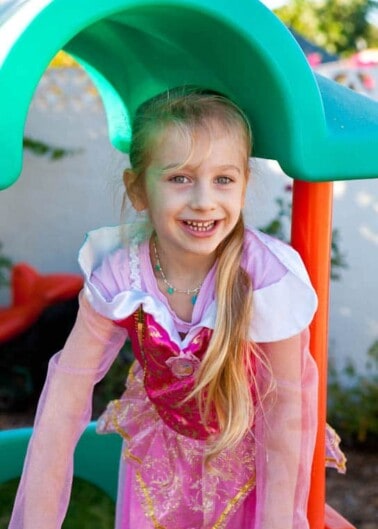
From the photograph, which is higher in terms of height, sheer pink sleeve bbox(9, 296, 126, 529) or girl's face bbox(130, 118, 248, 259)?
girl's face bbox(130, 118, 248, 259)

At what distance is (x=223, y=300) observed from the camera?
1.75 metres

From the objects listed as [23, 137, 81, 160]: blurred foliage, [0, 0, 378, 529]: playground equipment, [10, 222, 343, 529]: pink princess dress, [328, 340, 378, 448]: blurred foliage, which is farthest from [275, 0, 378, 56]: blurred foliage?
[10, 222, 343, 529]: pink princess dress

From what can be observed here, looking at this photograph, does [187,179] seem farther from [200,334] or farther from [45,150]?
[45,150]

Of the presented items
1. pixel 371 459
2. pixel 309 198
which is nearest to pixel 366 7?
pixel 371 459

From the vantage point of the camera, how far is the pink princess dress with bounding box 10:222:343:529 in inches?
69.6

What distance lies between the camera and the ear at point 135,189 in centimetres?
185

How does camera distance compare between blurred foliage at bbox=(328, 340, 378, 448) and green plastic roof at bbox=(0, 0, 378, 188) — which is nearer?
green plastic roof at bbox=(0, 0, 378, 188)

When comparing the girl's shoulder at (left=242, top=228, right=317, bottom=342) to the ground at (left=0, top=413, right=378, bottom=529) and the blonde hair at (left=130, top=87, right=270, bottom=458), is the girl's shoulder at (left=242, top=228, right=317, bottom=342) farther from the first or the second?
the ground at (left=0, top=413, right=378, bottom=529)

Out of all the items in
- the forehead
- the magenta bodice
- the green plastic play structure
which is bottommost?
the green plastic play structure

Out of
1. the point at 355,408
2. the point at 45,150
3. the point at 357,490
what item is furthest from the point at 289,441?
the point at 45,150

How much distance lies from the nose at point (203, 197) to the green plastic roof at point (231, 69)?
157mm

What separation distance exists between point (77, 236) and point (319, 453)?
290 centimetres

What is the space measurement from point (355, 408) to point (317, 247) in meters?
2.10

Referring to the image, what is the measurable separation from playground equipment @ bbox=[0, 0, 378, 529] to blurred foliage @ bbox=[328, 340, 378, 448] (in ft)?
5.53
